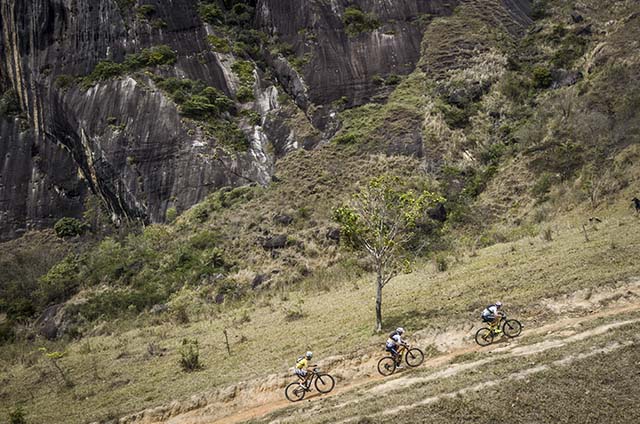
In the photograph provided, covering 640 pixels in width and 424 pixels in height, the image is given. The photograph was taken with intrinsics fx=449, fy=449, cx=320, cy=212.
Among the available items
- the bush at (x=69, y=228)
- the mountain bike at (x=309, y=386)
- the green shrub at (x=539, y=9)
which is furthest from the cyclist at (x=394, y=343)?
the green shrub at (x=539, y=9)

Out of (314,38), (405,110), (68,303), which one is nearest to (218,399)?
(68,303)

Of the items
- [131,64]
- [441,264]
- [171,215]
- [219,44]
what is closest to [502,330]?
[441,264]

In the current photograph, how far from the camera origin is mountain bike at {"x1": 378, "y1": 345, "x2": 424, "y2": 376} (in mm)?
13359

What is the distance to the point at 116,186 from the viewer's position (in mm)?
50625

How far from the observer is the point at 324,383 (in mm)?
13562

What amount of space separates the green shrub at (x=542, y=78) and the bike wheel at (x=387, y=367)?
41.5 meters

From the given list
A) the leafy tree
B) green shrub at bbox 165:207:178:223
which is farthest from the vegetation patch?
the leafy tree

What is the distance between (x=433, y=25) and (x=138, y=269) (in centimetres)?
4911

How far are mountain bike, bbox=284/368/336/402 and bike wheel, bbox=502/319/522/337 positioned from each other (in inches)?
213

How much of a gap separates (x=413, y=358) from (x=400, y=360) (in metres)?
0.46

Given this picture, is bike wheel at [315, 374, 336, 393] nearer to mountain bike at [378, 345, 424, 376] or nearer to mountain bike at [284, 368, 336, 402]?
mountain bike at [284, 368, 336, 402]

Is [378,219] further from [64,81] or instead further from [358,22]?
[64,81]

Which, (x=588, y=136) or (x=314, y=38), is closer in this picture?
(x=588, y=136)

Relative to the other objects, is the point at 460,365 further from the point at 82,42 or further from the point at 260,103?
the point at 82,42
